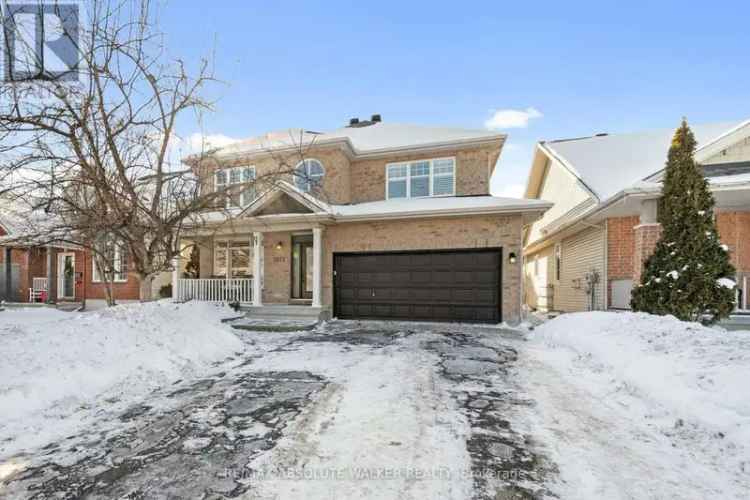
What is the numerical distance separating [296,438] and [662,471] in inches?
114

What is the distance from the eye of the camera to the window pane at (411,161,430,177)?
1159 centimetres

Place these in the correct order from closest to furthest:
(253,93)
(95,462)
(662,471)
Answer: (662,471)
(95,462)
(253,93)

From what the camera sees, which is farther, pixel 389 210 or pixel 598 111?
pixel 598 111

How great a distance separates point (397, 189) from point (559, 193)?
23.8ft

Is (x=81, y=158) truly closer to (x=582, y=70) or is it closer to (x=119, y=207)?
(x=119, y=207)

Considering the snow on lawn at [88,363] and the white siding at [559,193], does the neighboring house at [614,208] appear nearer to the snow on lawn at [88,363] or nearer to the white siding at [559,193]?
the white siding at [559,193]

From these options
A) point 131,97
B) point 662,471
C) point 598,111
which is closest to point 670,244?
point 662,471

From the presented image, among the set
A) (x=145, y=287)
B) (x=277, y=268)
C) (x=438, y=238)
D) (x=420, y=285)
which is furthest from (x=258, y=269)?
(x=438, y=238)

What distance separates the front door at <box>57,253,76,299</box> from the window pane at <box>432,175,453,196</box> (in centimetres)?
1585

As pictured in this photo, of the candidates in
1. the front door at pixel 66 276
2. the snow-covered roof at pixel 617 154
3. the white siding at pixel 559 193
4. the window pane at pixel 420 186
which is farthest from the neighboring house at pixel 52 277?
the snow-covered roof at pixel 617 154

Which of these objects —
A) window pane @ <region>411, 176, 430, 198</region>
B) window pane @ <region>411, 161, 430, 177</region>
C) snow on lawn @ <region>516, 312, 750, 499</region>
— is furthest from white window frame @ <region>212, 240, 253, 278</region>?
snow on lawn @ <region>516, 312, 750, 499</region>

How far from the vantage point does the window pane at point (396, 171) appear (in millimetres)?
11797

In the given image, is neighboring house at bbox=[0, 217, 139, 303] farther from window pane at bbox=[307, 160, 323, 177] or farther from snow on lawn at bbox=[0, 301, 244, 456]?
snow on lawn at bbox=[0, 301, 244, 456]

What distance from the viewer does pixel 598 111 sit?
13383 mm
